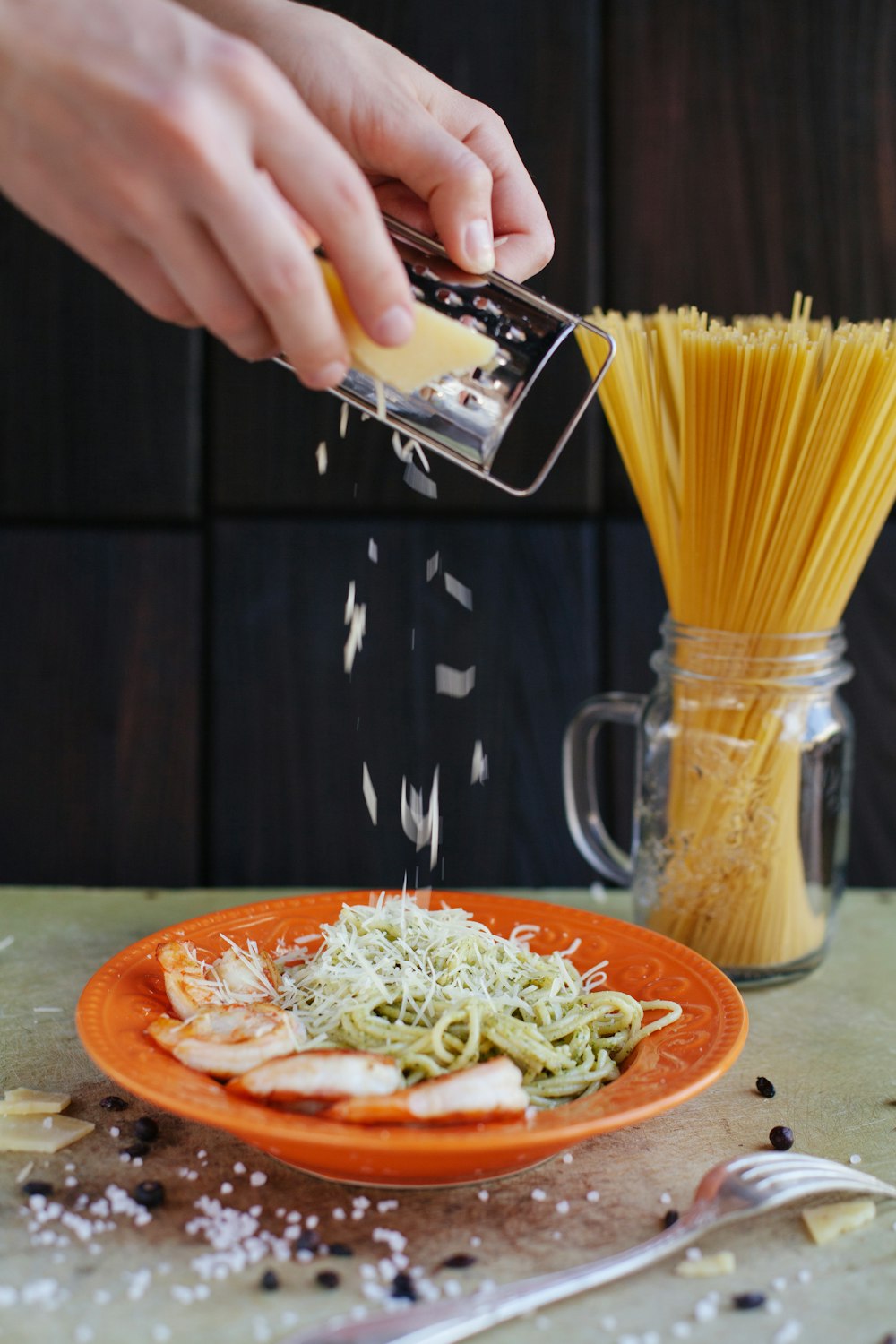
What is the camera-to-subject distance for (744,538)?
1.12 meters

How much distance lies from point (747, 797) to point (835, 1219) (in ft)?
1.36

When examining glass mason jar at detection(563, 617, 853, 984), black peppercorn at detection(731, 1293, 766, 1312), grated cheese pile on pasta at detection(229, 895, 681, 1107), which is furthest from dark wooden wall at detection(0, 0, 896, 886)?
black peppercorn at detection(731, 1293, 766, 1312)

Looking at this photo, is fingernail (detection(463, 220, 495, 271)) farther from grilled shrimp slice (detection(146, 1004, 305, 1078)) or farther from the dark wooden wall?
the dark wooden wall

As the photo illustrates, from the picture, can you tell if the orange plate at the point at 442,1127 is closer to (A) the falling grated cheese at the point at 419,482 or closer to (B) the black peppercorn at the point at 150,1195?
(B) the black peppercorn at the point at 150,1195

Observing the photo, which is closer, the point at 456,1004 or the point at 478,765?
the point at 456,1004

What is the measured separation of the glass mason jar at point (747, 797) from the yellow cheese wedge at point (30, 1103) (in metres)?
0.55

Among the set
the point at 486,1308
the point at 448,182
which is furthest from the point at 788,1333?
the point at 448,182

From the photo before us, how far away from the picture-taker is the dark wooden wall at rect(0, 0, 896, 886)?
5.65 feet

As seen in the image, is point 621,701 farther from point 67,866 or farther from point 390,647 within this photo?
point 67,866

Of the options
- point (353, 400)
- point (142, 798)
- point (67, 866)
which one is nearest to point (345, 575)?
point (142, 798)

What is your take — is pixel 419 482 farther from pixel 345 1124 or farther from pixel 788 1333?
pixel 788 1333

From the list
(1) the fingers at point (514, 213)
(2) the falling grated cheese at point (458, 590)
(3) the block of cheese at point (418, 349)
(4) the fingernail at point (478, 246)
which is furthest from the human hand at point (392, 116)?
(2) the falling grated cheese at point (458, 590)

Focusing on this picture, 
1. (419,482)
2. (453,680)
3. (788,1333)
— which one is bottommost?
(788,1333)

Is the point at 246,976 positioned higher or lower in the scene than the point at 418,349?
lower
